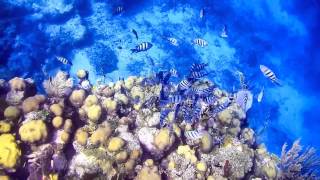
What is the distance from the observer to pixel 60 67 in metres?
12.5

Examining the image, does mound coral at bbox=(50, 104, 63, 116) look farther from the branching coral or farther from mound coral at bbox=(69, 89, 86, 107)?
the branching coral

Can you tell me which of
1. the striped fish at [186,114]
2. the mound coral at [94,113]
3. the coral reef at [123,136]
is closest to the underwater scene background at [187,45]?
the coral reef at [123,136]

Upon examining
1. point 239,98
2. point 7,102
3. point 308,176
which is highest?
point 239,98

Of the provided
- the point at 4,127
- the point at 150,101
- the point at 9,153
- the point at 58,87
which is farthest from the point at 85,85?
the point at 9,153

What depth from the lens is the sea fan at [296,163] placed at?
310 inches

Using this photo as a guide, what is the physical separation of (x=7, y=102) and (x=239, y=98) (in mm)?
5777

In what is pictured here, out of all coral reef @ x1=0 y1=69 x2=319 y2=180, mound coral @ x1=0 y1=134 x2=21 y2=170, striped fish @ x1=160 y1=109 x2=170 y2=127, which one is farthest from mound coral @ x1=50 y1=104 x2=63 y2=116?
striped fish @ x1=160 y1=109 x2=170 y2=127

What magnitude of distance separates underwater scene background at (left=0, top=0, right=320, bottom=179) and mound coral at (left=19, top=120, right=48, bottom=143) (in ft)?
13.5

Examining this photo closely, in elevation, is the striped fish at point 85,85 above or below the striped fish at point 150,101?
above

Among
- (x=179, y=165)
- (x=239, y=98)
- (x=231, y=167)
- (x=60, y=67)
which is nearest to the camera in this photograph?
(x=179, y=165)

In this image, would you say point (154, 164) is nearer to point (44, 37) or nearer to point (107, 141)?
point (107, 141)

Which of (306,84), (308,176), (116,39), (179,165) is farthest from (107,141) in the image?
(306,84)

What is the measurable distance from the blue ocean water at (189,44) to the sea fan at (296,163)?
2.18 metres

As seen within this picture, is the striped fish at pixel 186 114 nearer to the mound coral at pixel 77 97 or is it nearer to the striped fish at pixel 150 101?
the striped fish at pixel 150 101
